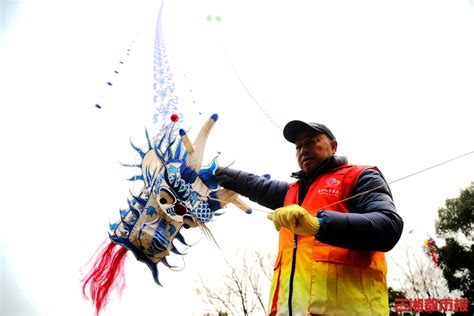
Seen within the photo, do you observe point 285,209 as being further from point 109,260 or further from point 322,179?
point 109,260

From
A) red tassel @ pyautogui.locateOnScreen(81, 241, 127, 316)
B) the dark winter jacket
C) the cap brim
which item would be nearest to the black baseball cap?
the cap brim

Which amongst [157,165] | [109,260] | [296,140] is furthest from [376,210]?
[109,260]

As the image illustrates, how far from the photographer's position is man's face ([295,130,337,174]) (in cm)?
263

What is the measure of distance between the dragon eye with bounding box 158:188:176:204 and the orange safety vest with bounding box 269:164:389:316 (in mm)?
1243

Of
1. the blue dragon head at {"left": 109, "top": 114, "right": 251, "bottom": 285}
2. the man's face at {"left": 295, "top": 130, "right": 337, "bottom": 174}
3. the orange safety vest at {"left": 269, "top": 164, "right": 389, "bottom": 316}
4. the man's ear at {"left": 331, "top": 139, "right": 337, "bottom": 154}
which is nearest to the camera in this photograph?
the orange safety vest at {"left": 269, "top": 164, "right": 389, "bottom": 316}

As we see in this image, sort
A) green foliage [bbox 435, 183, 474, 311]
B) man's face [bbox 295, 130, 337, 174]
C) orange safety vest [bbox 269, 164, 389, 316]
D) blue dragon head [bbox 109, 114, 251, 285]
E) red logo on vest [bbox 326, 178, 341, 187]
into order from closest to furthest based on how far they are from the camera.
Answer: orange safety vest [bbox 269, 164, 389, 316]
red logo on vest [bbox 326, 178, 341, 187]
man's face [bbox 295, 130, 337, 174]
blue dragon head [bbox 109, 114, 251, 285]
green foliage [bbox 435, 183, 474, 311]

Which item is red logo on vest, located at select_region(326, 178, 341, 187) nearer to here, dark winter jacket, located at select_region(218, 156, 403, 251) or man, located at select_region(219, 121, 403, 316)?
man, located at select_region(219, 121, 403, 316)

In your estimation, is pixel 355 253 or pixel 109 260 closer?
pixel 355 253

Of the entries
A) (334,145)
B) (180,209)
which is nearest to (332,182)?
(334,145)

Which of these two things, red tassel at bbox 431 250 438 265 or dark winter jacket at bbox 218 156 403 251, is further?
red tassel at bbox 431 250 438 265

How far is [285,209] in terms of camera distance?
1.93 meters

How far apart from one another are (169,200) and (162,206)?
0.31 ft

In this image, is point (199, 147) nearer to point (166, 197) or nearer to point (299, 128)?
point (166, 197)

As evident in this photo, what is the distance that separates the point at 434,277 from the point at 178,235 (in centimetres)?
1319
